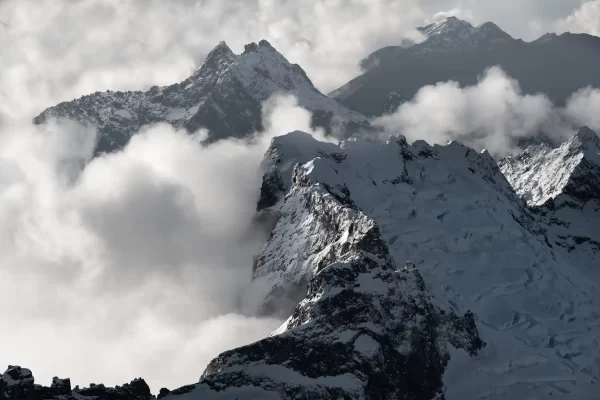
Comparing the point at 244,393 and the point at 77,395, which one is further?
the point at 244,393

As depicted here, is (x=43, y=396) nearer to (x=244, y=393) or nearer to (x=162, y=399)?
(x=162, y=399)

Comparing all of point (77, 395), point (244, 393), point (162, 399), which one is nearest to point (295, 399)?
point (244, 393)

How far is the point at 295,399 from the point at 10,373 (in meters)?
50.5

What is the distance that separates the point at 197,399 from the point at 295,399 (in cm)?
1837

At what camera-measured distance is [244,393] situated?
197 meters

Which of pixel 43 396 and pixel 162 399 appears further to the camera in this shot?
pixel 162 399

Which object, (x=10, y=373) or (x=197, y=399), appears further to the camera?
(x=197, y=399)

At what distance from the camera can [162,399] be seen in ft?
623

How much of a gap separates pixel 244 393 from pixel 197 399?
923 centimetres

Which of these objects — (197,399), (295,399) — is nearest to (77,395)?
(197,399)

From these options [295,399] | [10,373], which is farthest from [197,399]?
[10,373]

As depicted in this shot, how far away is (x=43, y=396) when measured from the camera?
6964 inches

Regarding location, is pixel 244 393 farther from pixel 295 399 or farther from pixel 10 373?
pixel 10 373

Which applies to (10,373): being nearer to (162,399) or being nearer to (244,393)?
(162,399)
